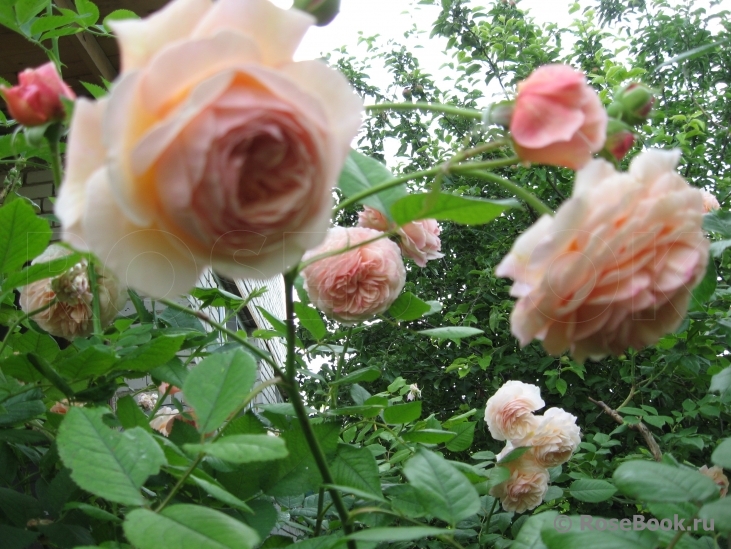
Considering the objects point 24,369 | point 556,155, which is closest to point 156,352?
point 24,369

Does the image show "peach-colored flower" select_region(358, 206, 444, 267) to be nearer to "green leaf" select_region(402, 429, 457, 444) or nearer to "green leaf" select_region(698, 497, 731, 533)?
"green leaf" select_region(402, 429, 457, 444)

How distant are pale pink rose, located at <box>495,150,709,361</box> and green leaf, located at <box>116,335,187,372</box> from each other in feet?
1.39

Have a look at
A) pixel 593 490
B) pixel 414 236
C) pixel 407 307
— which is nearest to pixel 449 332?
pixel 407 307

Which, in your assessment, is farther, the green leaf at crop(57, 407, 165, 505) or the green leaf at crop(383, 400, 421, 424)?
the green leaf at crop(383, 400, 421, 424)

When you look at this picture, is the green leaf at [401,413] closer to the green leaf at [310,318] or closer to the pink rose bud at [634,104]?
the green leaf at [310,318]

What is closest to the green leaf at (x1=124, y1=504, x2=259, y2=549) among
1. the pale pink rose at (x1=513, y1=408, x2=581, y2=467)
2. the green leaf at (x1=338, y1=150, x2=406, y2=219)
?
the green leaf at (x1=338, y1=150, x2=406, y2=219)

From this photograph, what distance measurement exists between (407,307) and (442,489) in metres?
0.40

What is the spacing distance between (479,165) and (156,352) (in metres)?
0.46

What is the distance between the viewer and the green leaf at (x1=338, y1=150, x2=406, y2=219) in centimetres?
56

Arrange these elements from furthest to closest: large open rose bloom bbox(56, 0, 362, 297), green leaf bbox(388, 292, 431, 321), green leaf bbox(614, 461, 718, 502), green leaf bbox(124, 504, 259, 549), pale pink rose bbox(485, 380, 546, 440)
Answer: pale pink rose bbox(485, 380, 546, 440), green leaf bbox(388, 292, 431, 321), green leaf bbox(614, 461, 718, 502), green leaf bbox(124, 504, 259, 549), large open rose bloom bbox(56, 0, 362, 297)

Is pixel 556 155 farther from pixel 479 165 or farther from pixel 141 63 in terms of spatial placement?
pixel 141 63

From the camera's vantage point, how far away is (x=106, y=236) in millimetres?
345

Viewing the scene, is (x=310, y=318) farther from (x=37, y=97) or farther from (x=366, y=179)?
(x=37, y=97)

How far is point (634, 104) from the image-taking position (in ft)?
1.61
